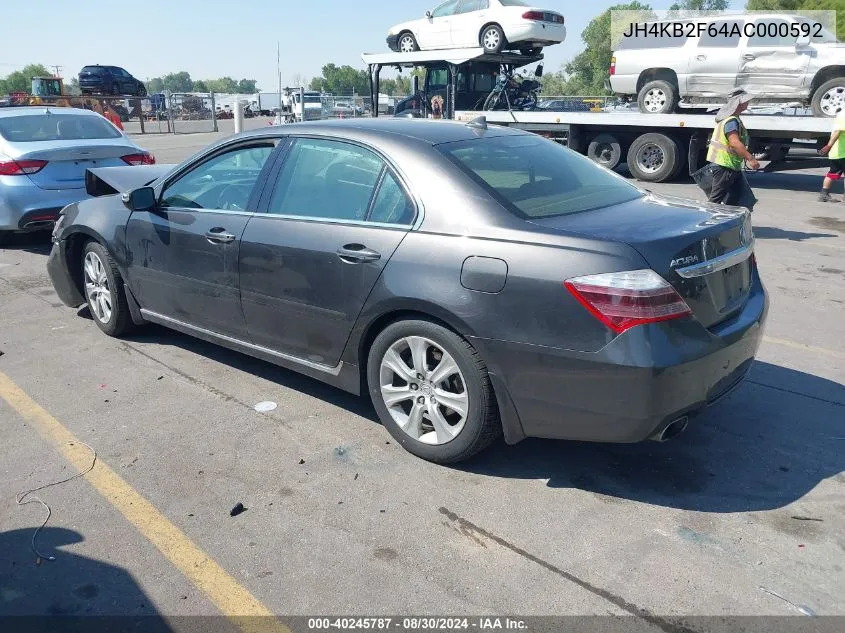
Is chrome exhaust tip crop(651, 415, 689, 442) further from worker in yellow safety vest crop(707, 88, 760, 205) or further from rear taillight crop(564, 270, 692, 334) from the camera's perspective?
worker in yellow safety vest crop(707, 88, 760, 205)

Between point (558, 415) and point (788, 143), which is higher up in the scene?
point (788, 143)

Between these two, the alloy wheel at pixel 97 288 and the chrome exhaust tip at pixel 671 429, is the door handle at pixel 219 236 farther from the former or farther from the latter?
the chrome exhaust tip at pixel 671 429

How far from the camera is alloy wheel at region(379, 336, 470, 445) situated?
3461mm

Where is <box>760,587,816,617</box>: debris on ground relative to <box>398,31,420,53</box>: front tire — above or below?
below

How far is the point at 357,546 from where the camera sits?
299 centimetres

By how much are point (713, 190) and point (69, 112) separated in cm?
784

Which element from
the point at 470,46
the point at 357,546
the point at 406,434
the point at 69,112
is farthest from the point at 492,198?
the point at 470,46

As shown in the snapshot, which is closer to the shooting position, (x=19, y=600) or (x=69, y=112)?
(x=19, y=600)

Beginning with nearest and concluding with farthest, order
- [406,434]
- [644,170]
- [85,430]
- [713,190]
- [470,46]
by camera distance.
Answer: [406,434]
[85,430]
[713,190]
[644,170]
[470,46]

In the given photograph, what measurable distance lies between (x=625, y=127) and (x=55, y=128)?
1051cm

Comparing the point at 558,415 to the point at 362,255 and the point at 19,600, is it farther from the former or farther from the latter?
the point at 19,600

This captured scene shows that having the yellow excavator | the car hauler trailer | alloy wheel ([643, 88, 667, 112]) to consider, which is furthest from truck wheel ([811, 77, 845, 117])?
the yellow excavator

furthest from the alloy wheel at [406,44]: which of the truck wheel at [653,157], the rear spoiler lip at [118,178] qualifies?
the rear spoiler lip at [118,178]

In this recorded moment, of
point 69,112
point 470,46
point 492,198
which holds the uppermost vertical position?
point 470,46
